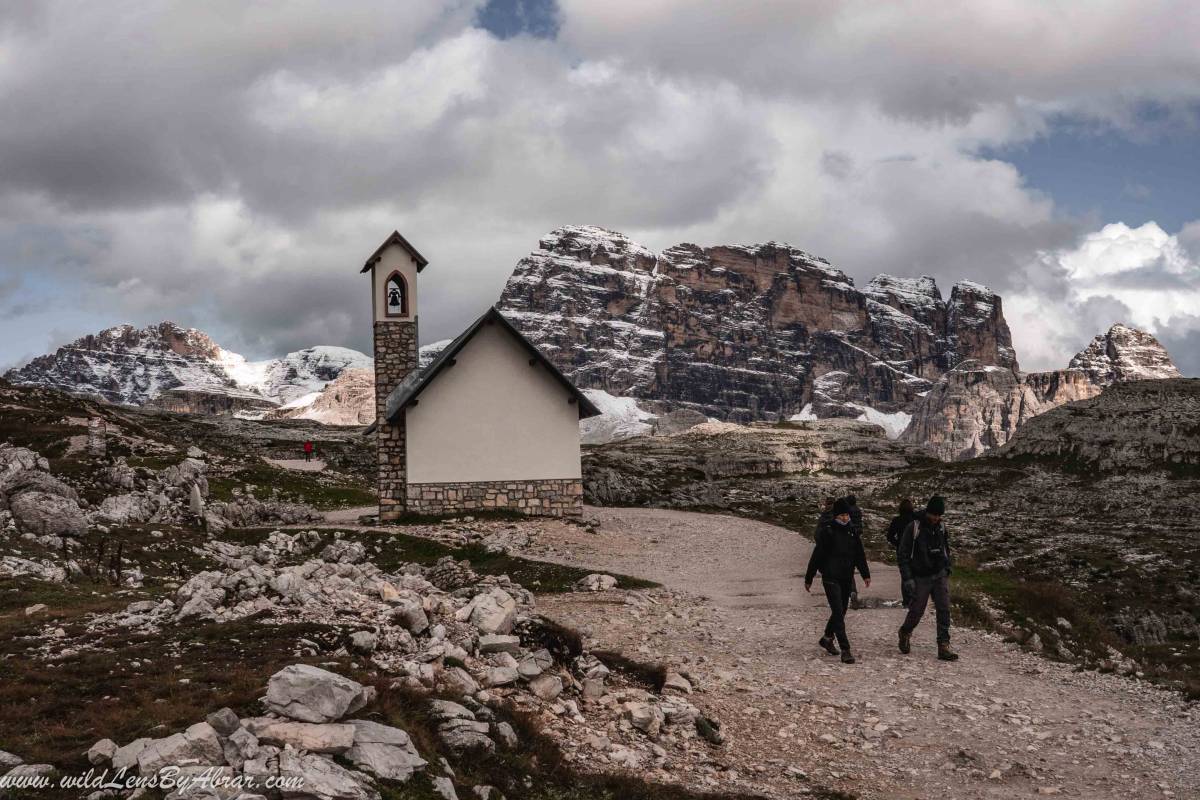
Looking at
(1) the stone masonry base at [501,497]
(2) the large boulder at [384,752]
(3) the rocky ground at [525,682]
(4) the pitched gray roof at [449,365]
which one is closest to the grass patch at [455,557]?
(3) the rocky ground at [525,682]

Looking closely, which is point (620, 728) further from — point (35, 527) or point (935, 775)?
point (35, 527)

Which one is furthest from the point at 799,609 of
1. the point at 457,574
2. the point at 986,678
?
the point at 457,574

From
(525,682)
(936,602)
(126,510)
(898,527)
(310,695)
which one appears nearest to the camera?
(310,695)

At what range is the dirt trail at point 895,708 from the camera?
10688 millimetres

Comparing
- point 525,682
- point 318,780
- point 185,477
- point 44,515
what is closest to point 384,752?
point 318,780

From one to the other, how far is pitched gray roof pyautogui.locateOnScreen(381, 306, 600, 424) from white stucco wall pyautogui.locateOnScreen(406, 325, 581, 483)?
32 cm

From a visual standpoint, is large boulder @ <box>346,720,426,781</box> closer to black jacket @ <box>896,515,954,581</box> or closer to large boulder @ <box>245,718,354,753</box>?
large boulder @ <box>245,718,354,753</box>

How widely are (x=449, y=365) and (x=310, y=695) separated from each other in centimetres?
2662

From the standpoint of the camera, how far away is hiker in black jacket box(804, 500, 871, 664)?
52.1ft

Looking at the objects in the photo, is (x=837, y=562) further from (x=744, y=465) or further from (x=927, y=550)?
(x=744, y=465)

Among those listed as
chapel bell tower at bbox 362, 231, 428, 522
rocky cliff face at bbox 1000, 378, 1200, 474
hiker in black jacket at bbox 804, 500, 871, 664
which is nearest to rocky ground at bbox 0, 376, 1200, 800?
hiker in black jacket at bbox 804, 500, 871, 664

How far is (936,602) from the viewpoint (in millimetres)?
15883

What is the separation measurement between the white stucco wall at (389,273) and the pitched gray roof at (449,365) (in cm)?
293

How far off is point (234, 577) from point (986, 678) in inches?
481
